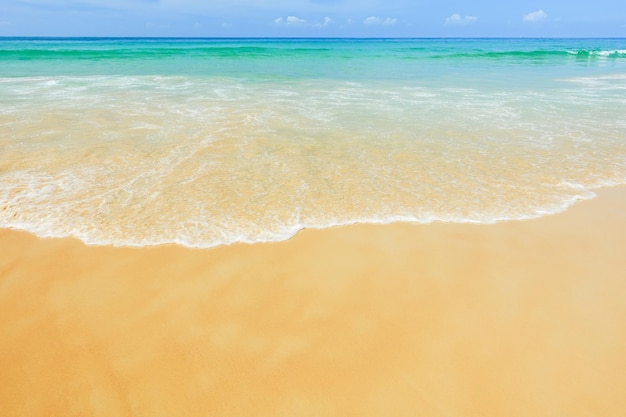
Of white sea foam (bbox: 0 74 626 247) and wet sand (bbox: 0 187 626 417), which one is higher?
white sea foam (bbox: 0 74 626 247)

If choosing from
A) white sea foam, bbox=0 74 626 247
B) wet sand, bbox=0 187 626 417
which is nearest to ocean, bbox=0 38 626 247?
white sea foam, bbox=0 74 626 247

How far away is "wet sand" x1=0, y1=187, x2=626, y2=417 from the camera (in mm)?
2537

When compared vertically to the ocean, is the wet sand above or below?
below

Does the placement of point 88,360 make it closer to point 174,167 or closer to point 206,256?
point 206,256

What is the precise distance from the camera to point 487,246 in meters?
4.20

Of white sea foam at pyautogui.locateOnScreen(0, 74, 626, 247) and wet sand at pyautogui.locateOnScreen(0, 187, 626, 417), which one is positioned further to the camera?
white sea foam at pyautogui.locateOnScreen(0, 74, 626, 247)

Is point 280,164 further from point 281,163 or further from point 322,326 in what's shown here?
point 322,326

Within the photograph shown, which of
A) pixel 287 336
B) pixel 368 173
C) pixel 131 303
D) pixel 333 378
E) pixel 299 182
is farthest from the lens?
pixel 368 173

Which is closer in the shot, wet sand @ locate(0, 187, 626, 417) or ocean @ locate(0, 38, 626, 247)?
wet sand @ locate(0, 187, 626, 417)

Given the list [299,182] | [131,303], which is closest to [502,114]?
[299,182]

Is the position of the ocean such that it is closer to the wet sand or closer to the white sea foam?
the white sea foam

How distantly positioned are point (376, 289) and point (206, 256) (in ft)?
5.70

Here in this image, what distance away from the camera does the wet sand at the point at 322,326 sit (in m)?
2.54

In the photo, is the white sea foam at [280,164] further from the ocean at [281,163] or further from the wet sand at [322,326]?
the wet sand at [322,326]
